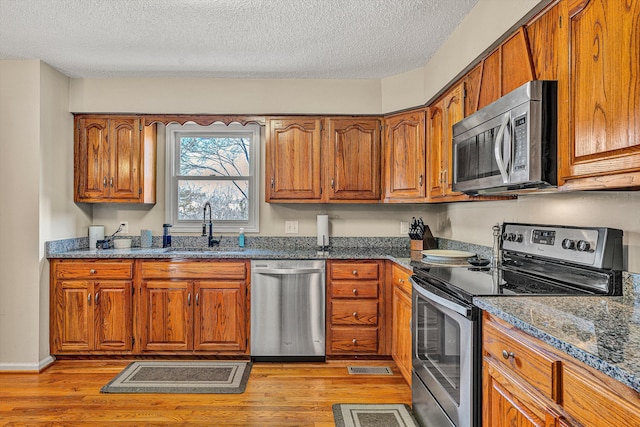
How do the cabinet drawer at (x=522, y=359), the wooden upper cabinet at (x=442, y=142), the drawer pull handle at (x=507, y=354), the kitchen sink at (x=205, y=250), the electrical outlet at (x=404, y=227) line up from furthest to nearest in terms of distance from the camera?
the electrical outlet at (x=404, y=227), the kitchen sink at (x=205, y=250), the wooden upper cabinet at (x=442, y=142), the drawer pull handle at (x=507, y=354), the cabinet drawer at (x=522, y=359)

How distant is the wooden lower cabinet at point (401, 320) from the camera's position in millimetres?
2922

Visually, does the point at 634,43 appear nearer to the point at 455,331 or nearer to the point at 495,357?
the point at 495,357

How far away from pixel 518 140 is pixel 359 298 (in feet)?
6.61

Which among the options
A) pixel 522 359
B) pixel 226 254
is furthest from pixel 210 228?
pixel 522 359

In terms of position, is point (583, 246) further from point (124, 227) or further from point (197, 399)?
point (124, 227)

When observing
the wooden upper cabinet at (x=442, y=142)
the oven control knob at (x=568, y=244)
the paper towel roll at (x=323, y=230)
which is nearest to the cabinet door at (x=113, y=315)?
the paper towel roll at (x=323, y=230)

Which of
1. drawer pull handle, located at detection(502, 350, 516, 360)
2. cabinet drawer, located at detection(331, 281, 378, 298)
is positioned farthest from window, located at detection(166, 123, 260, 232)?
drawer pull handle, located at detection(502, 350, 516, 360)

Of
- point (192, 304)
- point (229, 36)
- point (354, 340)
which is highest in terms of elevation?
point (229, 36)

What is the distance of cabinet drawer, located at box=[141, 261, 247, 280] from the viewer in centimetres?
348

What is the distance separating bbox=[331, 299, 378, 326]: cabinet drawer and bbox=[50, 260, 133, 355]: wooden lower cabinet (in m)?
1.66

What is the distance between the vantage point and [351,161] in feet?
12.4

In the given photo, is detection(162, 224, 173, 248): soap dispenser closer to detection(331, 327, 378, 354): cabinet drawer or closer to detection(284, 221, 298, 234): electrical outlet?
detection(284, 221, 298, 234): electrical outlet

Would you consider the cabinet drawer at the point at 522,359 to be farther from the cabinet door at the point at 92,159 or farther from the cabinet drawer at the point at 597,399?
the cabinet door at the point at 92,159

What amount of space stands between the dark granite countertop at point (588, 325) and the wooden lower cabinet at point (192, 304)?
224 centimetres
